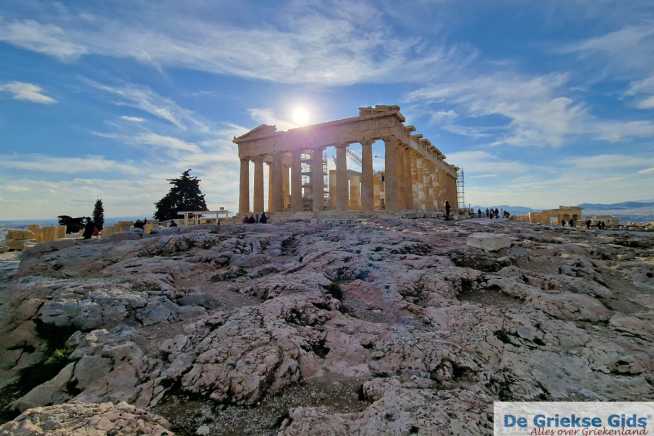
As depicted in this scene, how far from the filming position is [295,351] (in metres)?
4.13

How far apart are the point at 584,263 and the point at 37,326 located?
35.6ft

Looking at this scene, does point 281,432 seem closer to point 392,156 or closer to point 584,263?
point 584,263

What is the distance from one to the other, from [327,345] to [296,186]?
25.5 m

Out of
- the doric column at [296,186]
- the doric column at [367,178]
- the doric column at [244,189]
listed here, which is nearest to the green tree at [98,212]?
the doric column at [244,189]

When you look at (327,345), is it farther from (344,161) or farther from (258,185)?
(258,185)

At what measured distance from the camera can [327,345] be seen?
4.47m

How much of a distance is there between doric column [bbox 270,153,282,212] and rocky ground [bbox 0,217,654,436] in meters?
23.0

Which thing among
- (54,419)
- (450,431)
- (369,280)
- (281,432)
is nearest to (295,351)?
(281,432)

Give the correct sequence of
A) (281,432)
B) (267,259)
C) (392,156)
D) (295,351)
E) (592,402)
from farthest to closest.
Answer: (392,156) → (267,259) → (295,351) → (592,402) → (281,432)

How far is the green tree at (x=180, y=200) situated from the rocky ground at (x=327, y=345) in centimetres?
4222

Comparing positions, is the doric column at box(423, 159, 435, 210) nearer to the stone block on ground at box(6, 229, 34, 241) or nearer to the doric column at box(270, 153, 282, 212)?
the doric column at box(270, 153, 282, 212)

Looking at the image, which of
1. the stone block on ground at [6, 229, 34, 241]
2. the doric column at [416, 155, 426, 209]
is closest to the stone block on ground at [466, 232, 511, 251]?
the stone block on ground at [6, 229, 34, 241]

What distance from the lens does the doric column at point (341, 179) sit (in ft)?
86.8

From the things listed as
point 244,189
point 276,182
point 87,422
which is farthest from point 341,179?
point 87,422
